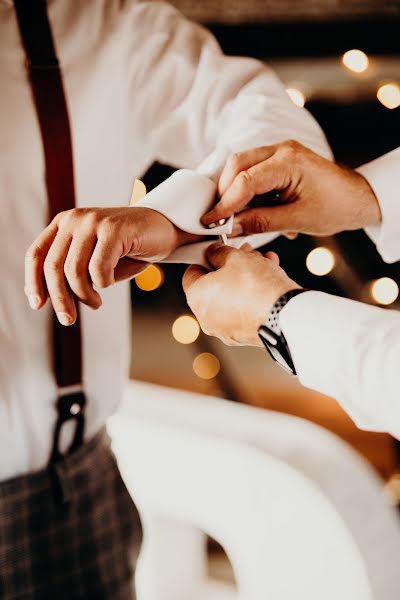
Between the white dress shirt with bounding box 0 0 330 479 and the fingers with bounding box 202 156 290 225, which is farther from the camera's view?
the white dress shirt with bounding box 0 0 330 479

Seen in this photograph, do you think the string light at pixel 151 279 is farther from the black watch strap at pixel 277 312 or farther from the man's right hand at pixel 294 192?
the black watch strap at pixel 277 312

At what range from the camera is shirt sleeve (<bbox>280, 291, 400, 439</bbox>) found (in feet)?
1.92

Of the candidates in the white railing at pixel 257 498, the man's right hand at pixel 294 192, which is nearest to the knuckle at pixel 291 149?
the man's right hand at pixel 294 192

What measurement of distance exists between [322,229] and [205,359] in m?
1.11

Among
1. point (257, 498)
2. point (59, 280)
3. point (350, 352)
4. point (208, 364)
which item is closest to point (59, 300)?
point (59, 280)

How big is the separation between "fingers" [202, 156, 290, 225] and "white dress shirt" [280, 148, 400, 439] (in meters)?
0.13

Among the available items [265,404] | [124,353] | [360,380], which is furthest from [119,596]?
[265,404]

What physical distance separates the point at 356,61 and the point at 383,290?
1.85 ft

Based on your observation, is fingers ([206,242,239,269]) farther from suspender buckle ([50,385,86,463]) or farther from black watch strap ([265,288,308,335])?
suspender buckle ([50,385,86,463])

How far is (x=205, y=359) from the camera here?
6.09ft

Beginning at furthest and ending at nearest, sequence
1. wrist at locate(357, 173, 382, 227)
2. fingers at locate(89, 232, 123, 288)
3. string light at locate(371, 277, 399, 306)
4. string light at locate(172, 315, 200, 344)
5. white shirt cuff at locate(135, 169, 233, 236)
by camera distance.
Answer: string light at locate(172, 315, 200, 344), string light at locate(371, 277, 399, 306), wrist at locate(357, 173, 382, 227), white shirt cuff at locate(135, 169, 233, 236), fingers at locate(89, 232, 123, 288)

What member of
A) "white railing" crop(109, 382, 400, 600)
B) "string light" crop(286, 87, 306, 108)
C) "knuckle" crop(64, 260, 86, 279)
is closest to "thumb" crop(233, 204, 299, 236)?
"knuckle" crop(64, 260, 86, 279)

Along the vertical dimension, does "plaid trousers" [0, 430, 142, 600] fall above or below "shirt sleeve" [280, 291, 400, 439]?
below

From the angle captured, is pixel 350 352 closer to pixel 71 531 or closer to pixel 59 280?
pixel 59 280
